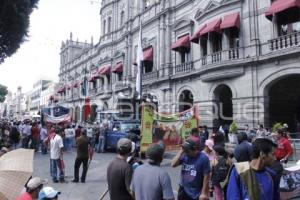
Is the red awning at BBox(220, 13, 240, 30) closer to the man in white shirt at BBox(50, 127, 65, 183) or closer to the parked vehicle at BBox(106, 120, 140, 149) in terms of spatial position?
the parked vehicle at BBox(106, 120, 140, 149)

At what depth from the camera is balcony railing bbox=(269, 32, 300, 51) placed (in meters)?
15.9

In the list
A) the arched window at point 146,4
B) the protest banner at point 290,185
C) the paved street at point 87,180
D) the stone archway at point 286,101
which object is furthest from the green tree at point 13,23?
the arched window at point 146,4

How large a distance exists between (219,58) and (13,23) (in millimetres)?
11122

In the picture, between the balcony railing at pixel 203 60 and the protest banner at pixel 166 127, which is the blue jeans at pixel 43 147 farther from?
the balcony railing at pixel 203 60

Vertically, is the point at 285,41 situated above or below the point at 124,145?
above

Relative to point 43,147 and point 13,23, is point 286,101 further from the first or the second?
point 13,23

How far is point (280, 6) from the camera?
15.7m

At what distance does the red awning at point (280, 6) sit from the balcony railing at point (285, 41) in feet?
3.99

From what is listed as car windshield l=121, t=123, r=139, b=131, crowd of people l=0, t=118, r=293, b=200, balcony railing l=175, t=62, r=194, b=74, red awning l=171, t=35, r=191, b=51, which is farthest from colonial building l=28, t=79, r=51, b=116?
crowd of people l=0, t=118, r=293, b=200

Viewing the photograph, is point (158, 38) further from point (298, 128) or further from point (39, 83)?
point (39, 83)

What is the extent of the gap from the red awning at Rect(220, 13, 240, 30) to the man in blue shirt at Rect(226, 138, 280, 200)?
15.8m

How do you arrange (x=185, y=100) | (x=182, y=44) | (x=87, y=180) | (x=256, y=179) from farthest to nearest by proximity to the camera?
(x=185, y=100) → (x=182, y=44) → (x=87, y=180) → (x=256, y=179)

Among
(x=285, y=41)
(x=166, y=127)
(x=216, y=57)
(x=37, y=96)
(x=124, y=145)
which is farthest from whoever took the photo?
(x=37, y=96)

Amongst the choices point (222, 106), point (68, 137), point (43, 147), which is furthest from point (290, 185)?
point (222, 106)
